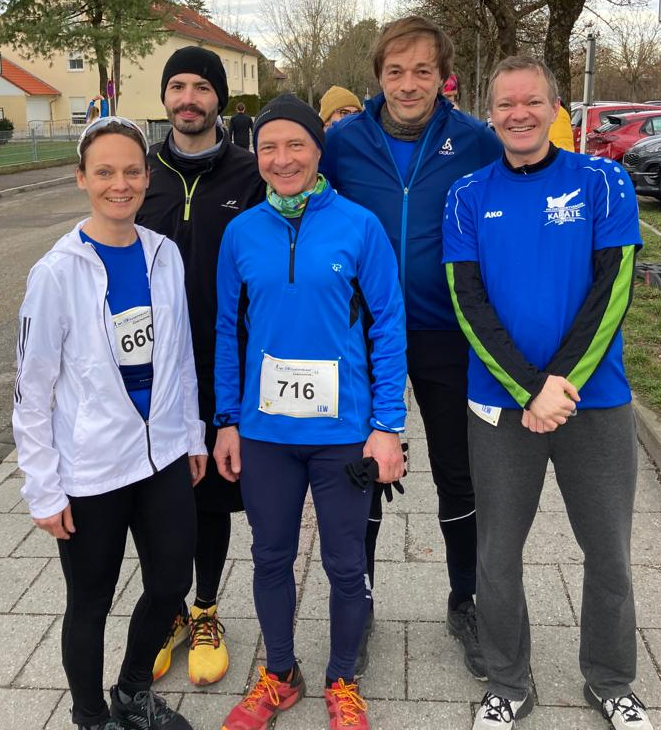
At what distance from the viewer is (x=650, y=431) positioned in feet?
15.8

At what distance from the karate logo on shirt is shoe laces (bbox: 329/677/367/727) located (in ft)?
5.47

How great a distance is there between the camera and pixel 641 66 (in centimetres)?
4875

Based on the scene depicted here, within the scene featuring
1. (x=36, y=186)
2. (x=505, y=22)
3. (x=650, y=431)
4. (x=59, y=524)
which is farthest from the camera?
(x=36, y=186)

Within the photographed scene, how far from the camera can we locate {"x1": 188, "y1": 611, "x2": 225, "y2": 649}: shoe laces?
2938 millimetres

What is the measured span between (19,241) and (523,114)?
12255 mm

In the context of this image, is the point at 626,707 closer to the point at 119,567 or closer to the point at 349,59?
the point at 119,567

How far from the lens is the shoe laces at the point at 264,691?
2.61m

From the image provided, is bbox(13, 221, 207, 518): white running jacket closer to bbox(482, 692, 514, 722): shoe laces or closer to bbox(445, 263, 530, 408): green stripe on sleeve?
bbox(445, 263, 530, 408): green stripe on sleeve

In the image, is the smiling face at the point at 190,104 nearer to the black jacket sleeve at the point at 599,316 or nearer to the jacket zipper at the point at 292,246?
Result: the jacket zipper at the point at 292,246

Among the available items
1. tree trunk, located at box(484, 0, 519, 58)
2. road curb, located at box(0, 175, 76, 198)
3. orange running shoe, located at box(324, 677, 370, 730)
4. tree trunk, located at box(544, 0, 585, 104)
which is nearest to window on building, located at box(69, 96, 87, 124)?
road curb, located at box(0, 175, 76, 198)

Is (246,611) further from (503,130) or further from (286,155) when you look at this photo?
(503,130)

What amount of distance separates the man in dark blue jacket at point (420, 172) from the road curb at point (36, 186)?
18.4 meters

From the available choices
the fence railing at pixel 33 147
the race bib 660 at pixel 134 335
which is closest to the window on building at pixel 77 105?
the fence railing at pixel 33 147

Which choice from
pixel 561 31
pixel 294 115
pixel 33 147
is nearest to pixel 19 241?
pixel 561 31
